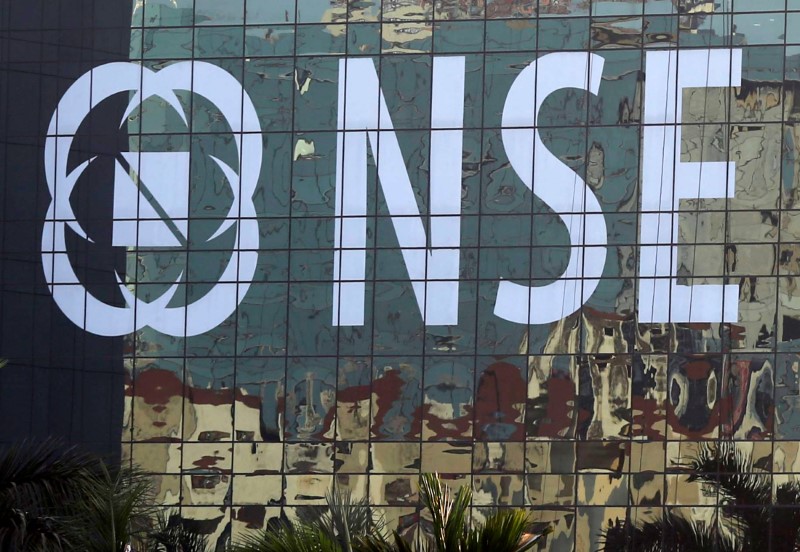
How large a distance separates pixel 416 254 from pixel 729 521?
778 cm

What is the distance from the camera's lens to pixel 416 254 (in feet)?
86.3

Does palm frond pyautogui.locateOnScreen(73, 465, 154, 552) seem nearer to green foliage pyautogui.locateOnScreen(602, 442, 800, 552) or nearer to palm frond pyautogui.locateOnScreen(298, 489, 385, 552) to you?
palm frond pyautogui.locateOnScreen(298, 489, 385, 552)

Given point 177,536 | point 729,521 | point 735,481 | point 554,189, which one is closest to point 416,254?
point 554,189

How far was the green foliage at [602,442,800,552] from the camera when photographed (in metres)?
25.2

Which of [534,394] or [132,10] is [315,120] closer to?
[132,10]

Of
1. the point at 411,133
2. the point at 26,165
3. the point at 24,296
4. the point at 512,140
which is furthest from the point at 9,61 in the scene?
the point at 512,140

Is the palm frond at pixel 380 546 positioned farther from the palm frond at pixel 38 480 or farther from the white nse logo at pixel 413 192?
the white nse logo at pixel 413 192

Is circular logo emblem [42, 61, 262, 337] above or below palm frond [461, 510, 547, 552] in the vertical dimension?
above

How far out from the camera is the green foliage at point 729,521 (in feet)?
82.5

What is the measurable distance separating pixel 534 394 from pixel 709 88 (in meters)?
6.76

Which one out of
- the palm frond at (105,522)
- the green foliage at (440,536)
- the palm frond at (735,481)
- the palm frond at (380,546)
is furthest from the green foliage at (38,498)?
the palm frond at (735,481)

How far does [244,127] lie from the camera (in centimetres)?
2705

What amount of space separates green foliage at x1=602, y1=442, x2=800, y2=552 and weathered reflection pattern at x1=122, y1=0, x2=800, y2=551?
290 mm

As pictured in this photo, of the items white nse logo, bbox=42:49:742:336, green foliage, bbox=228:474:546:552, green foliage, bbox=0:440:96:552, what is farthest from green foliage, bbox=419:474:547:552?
white nse logo, bbox=42:49:742:336
